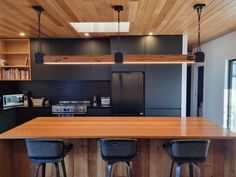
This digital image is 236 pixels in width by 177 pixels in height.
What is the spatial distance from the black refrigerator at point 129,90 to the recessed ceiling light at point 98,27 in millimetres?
986

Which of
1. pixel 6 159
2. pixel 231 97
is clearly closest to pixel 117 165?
pixel 6 159

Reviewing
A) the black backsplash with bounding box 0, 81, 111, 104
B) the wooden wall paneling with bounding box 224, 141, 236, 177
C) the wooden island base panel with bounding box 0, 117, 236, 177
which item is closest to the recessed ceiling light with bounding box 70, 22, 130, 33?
the black backsplash with bounding box 0, 81, 111, 104

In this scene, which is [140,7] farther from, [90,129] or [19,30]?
[19,30]

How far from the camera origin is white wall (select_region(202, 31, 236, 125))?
477 centimetres

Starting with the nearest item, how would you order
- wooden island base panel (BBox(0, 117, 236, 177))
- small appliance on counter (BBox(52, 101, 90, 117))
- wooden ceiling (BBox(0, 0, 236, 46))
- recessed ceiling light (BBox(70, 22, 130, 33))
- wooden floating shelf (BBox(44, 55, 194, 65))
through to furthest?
wooden ceiling (BBox(0, 0, 236, 46)) < wooden island base panel (BBox(0, 117, 236, 177)) < wooden floating shelf (BBox(44, 55, 194, 65)) < recessed ceiling light (BBox(70, 22, 130, 33)) < small appliance on counter (BBox(52, 101, 90, 117))

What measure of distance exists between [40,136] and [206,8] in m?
2.54

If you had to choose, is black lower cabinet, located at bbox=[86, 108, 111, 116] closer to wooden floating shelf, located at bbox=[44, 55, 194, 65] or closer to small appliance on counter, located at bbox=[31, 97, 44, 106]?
small appliance on counter, located at bbox=[31, 97, 44, 106]

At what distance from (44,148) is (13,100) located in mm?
3047

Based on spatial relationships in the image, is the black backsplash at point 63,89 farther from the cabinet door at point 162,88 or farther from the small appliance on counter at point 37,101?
the cabinet door at point 162,88

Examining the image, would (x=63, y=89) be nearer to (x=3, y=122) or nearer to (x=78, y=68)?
(x=78, y=68)

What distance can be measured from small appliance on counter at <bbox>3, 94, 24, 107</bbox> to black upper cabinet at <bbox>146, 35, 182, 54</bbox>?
3.10 meters

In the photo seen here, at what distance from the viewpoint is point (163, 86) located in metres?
4.76

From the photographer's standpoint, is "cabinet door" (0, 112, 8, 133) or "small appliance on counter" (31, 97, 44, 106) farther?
"small appliance on counter" (31, 97, 44, 106)

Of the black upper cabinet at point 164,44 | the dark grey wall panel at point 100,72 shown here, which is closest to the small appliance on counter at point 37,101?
the dark grey wall panel at point 100,72
